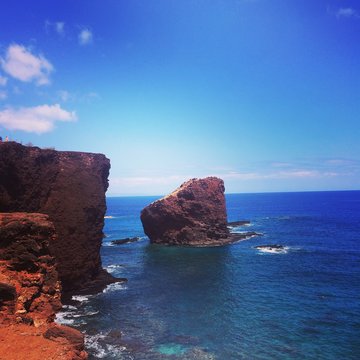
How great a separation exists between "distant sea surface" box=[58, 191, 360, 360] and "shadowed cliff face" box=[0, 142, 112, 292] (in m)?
5.06

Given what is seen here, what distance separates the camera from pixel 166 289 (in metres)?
47.3

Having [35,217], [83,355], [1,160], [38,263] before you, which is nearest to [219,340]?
[83,355]

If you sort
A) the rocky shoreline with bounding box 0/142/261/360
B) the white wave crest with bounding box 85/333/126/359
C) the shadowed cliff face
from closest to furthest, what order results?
the rocky shoreline with bounding box 0/142/261/360 < the white wave crest with bounding box 85/333/126/359 < the shadowed cliff face

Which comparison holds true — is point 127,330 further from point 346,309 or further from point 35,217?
point 346,309

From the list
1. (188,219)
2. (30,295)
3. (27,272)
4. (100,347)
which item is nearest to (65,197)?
(27,272)

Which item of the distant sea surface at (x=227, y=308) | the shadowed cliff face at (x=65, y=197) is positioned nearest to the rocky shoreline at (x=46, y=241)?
the shadowed cliff face at (x=65, y=197)

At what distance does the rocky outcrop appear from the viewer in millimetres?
18344

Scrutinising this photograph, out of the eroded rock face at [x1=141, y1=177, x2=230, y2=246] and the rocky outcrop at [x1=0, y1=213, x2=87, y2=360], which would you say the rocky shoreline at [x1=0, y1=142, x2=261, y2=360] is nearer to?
the rocky outcrop at [x1=0, y1=213, x2=87, y2=360]

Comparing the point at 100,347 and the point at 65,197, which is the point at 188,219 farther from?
the point at 100,347

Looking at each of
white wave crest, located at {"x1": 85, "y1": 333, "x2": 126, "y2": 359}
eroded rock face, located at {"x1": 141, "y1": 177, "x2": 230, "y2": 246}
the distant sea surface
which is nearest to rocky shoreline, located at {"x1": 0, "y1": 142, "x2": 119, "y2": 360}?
white wave crest, located at {"x1": 85, "y1": 333, "x2": 126, "y2": 359}

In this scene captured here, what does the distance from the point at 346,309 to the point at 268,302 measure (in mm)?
8914

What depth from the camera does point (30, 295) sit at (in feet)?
78.4

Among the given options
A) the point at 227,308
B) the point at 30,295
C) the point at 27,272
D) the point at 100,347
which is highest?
the point at 27,272

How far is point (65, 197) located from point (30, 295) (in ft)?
74.8
